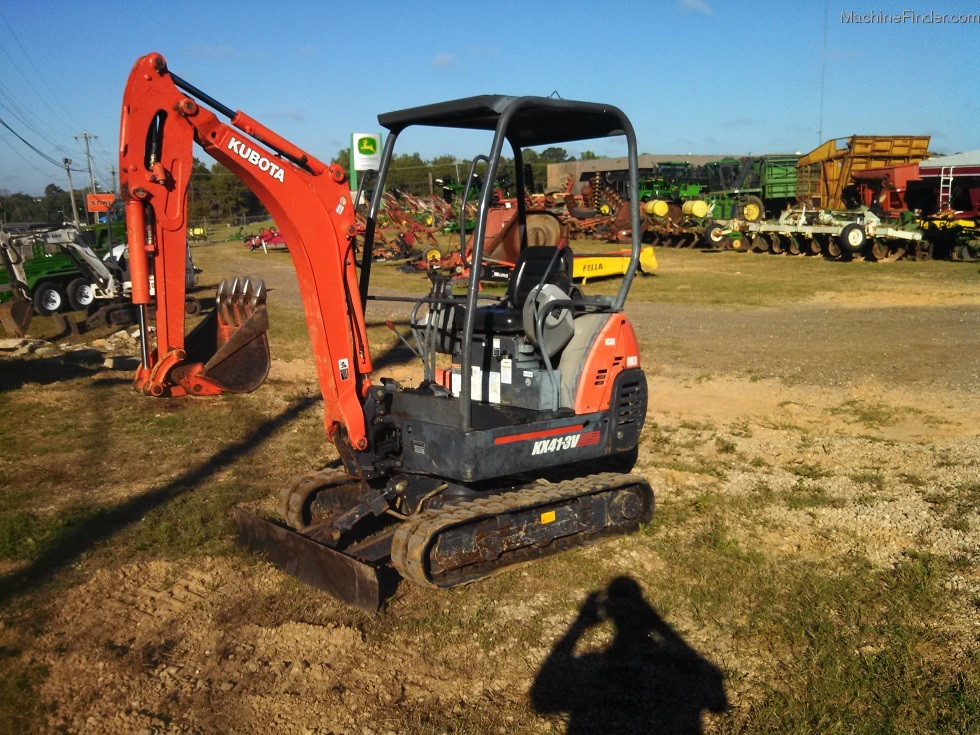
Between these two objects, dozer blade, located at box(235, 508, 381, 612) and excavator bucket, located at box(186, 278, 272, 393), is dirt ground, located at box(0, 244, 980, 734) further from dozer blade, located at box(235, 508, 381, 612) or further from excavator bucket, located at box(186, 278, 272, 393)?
excavator bucket, located at box(186, 278, 272, 393)

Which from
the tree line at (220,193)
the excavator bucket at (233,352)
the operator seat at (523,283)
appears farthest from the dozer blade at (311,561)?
the tree line at (220,193)

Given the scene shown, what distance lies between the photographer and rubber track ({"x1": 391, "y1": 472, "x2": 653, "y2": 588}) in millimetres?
4848

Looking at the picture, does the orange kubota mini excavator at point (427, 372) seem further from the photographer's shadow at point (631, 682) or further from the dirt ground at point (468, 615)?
the photographer's shadow at point (631, 682)

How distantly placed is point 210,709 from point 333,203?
279cm

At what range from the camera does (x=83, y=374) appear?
1192cm

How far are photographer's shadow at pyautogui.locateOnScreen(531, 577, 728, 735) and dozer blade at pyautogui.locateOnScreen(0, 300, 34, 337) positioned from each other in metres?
14.4

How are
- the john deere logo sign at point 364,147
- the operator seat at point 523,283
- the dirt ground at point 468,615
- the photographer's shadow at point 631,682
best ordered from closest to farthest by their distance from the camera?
the photographer's shadow at point 631,682 < the dirt ground at point 468,615 < the operator seat at point 523,283 < the john deere logo sign at point 364,147

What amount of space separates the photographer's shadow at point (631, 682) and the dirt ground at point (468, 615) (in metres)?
0.07

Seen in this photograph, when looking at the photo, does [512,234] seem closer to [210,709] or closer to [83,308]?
[210,709]

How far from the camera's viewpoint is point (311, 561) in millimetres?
5211

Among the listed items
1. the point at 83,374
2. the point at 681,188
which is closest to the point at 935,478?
the point at 83,374

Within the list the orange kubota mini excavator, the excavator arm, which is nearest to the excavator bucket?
the orange kubota mini excavator

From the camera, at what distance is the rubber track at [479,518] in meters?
4.85

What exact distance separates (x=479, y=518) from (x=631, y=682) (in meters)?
1.28
